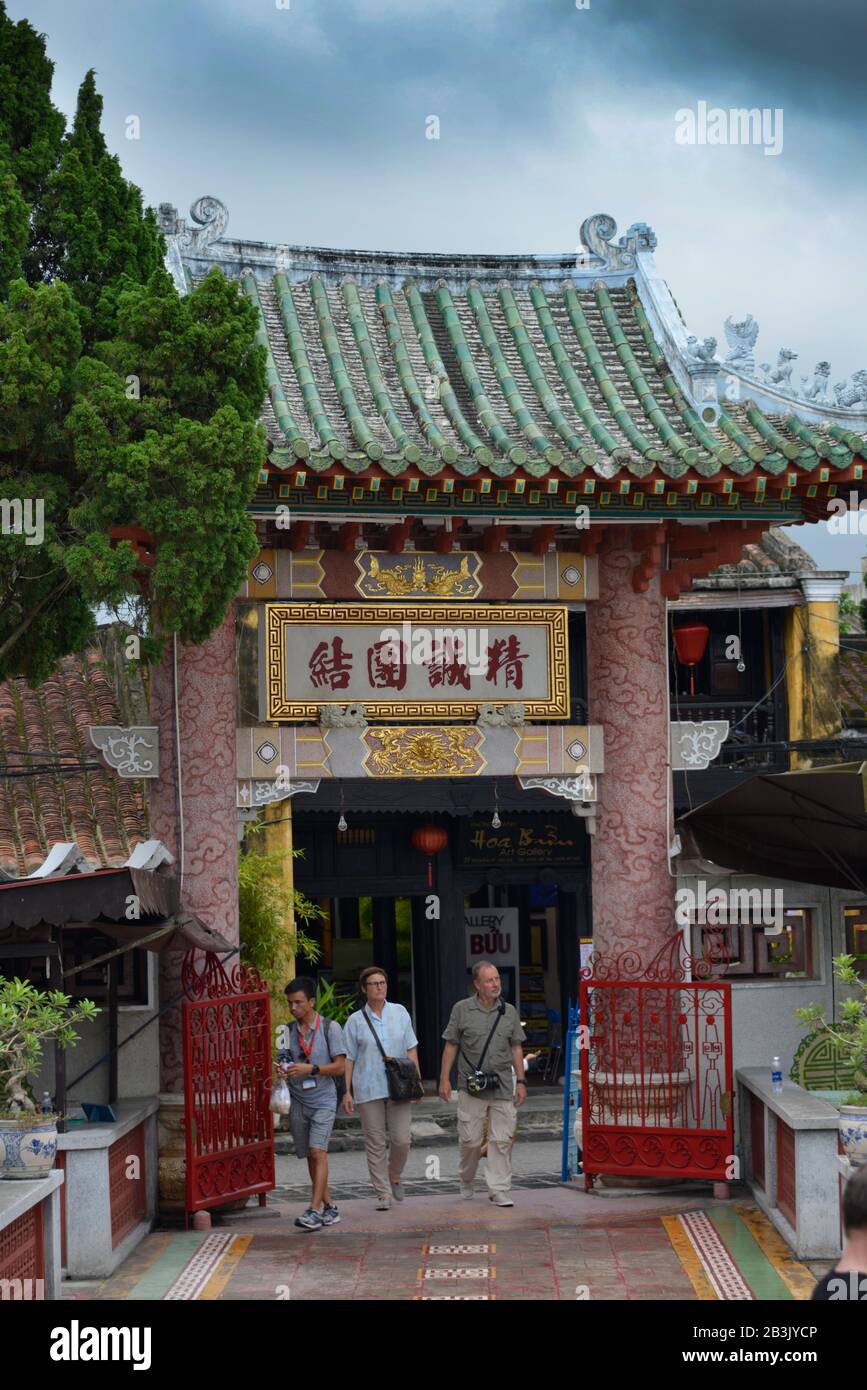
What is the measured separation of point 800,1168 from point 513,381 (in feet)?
20.6

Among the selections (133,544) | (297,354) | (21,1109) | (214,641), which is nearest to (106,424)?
(133,544)

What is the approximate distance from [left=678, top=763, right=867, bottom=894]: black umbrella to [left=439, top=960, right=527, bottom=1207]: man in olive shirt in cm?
201

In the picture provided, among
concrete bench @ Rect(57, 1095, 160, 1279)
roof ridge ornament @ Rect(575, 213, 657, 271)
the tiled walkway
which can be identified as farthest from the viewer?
roof ridge ornament @ Rect(575, 213, 657, 271)

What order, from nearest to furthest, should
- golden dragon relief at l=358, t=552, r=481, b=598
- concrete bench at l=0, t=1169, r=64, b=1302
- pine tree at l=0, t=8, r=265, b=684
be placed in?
concrete bench at l=0, t=1169, r=64, b=1302
pine tree at l=0, t=8, r=265, b=684
golden dragon relief at l=358, t=552, r=481, b=598

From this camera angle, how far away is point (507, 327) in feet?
47.8

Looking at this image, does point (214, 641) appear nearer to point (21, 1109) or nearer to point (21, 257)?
point (21, 257)

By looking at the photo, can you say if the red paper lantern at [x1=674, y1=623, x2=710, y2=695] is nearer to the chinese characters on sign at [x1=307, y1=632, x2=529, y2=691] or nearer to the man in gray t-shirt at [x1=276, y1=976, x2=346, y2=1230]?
the chinese characters on sign at [x1=307, y1=632, x2=529, y2=691]

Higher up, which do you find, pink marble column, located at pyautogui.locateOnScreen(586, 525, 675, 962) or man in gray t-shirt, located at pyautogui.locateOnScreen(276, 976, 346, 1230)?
pink marble column, located at pyautogui.locateOnScreen(586, 525, 675, 962)

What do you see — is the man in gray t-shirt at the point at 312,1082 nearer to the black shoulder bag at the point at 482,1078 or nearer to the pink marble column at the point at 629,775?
the black shoulder bag at the point at 482,1078

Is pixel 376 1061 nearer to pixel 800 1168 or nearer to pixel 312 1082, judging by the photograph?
pixel 312 1082

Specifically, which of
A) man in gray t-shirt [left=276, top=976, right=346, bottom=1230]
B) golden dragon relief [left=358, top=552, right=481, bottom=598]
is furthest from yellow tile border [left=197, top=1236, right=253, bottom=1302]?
golden dragon relief [left=358, top=552, right=481, bottom=598]

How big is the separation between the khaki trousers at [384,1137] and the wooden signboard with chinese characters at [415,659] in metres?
2.73

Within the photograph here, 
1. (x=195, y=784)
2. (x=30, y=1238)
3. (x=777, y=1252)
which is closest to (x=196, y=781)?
(x=195, y=784)

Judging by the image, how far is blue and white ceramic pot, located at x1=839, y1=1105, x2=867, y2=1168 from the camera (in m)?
9.53
